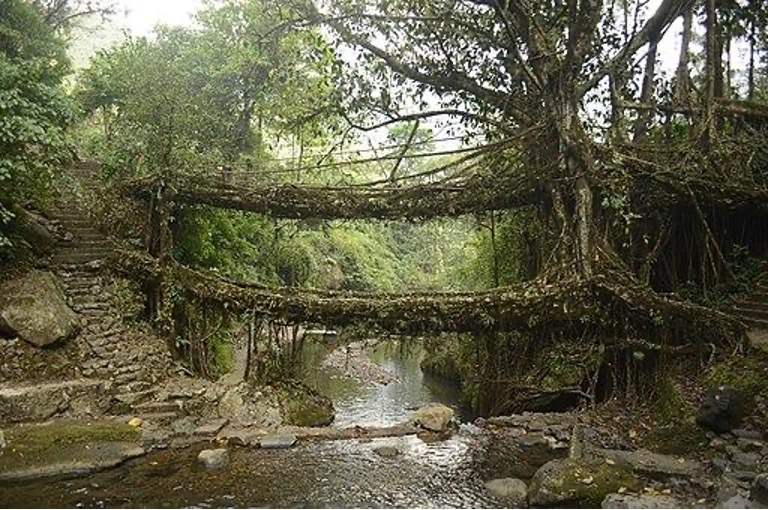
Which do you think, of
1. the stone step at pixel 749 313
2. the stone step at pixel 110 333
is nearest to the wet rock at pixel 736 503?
the stone step at pixel 749 313

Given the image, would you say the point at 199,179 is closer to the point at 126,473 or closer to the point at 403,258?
the point at 126,473

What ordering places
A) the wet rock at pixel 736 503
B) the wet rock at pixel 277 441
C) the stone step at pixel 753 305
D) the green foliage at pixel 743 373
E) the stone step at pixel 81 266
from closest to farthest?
the wet rock at pixel 736 503, the green foliage at pixel 743 373, the wet rock at pixel 277 441, the stone step at pixel 753 305, the stone step at pixel 81 266

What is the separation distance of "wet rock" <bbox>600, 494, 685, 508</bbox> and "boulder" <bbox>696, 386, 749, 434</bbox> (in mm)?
1467

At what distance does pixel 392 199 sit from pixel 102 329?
4.24 metres

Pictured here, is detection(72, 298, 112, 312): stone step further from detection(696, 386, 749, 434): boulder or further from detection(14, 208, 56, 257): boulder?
detection(696, 386, 749, 434): boulder

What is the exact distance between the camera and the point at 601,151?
743 cm

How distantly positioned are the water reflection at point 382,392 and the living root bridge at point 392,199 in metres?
1.83

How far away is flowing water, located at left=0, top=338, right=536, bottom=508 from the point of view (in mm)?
4820

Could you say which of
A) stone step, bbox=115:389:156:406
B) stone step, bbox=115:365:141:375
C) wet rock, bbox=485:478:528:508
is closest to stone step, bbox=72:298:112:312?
stone step, bbox=115:365:141:375

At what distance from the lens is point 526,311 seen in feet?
23.0

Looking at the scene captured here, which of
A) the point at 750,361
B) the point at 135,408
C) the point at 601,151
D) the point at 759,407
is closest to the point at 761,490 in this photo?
the point at 759,407

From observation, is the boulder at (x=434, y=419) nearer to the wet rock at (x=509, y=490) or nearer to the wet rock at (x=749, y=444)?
the wet rock at (x=509, y=490)

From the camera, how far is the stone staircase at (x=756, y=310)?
6938mm

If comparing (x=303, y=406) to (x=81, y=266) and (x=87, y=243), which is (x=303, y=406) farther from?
(x=87, y=243)
